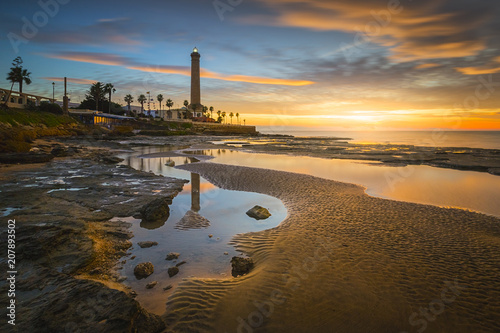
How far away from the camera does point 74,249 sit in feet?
20.4

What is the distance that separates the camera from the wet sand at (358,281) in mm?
4445

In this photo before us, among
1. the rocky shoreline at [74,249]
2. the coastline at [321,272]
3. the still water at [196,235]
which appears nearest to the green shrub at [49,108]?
the rocky shoreline at [74,249]

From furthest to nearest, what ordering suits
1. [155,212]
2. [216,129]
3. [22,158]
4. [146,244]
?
[216,129] < [22,158] < [155,212] < [146,244]

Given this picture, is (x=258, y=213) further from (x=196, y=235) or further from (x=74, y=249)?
(x=74, y=249)

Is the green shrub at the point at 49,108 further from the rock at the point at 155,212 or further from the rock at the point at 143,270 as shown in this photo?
the rock at the point at 143,270

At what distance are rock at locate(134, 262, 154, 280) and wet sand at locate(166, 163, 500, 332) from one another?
1.03 metres

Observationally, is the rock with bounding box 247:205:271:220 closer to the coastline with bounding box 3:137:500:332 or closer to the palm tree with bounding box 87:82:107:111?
the coastline with bounding box 3:137:500:332

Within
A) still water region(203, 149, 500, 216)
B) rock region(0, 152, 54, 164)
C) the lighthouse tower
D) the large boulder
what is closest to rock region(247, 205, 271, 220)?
the large boulder

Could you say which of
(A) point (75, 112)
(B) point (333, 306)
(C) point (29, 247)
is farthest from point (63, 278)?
(A) point (75, 112)

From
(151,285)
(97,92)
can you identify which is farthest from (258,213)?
(97,92)

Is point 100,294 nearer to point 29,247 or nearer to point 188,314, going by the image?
point 188,314

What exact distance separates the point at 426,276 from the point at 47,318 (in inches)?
289

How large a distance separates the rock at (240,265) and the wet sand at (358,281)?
0.27 meters

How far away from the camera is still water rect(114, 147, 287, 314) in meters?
5.62
